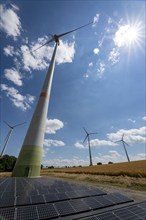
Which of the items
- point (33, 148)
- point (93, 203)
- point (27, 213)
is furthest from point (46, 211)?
point (33, 148)

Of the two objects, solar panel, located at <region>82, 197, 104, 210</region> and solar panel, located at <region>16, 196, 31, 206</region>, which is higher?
solar panel, located at <region>16, 196, 31, 206</region>

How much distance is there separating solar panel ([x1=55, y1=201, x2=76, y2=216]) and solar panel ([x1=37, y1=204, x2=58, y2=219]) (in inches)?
12.8

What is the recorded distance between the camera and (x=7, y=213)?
6.96 metres

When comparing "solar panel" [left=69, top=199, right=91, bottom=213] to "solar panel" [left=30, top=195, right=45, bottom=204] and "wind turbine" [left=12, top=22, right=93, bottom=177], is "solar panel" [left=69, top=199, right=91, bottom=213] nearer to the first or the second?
"solar panel" [left=30, top=195, right=45, bottom=204]

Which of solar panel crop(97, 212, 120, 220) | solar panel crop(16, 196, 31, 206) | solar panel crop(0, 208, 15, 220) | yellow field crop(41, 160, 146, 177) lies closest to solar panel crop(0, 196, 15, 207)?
solar panel crop(16, 196, 31, 206)

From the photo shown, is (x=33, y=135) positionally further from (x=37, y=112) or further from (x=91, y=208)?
(x=91, y=208)

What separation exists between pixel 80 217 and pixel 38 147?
15.6 metres

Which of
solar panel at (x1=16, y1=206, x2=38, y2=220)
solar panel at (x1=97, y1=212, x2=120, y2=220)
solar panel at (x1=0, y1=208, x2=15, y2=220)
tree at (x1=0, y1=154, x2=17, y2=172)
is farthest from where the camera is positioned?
tree at (x1=0, y1=154, x2=17, y2=172)

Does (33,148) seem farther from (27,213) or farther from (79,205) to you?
(27,213)

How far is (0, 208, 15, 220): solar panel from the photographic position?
6560mm

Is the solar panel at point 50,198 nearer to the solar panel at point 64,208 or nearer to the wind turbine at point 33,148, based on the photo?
the solar panel at point 64,208

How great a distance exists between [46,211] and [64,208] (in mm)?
1198

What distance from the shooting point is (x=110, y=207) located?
980 cm

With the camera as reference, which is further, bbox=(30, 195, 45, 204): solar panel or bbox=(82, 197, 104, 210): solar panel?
bbox=(82, 197, 104, 210): solar panel
